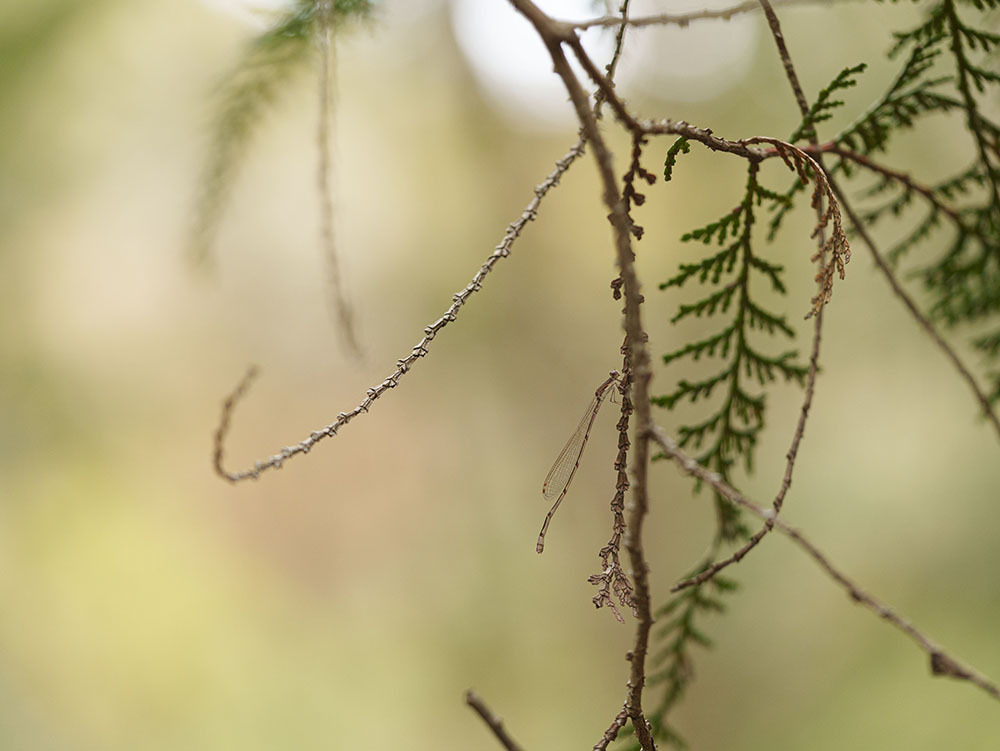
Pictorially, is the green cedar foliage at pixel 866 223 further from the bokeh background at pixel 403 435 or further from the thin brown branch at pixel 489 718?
the bokeh background at pixel 403 435

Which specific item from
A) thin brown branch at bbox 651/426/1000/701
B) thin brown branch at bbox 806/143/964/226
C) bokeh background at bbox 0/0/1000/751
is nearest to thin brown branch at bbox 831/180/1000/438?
thin brown branch at bbox 806/143/964/226

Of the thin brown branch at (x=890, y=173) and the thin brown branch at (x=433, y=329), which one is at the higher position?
the thin brown branch at (x=433, y=329)

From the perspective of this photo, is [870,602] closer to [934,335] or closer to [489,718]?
[489,718]

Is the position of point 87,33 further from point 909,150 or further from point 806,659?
point 806,659

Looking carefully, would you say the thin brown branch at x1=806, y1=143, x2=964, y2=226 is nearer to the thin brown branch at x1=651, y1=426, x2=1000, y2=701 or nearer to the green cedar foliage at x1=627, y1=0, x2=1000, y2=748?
the green cedar foliage at x1=627, y1=0, x2=1000, y2=748

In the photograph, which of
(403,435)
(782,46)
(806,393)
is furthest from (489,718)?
(403,435)

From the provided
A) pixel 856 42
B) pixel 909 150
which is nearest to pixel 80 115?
pixel 856 42

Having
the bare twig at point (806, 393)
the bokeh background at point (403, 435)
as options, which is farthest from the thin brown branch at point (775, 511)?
the bokeh background at point (403, 435)

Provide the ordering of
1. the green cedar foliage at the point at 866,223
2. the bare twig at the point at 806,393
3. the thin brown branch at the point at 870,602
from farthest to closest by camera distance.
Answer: the green cedar foliage at the point at 866,223, the bare twig at the point at 806,393, the thin brown branch at the point at 870,602
